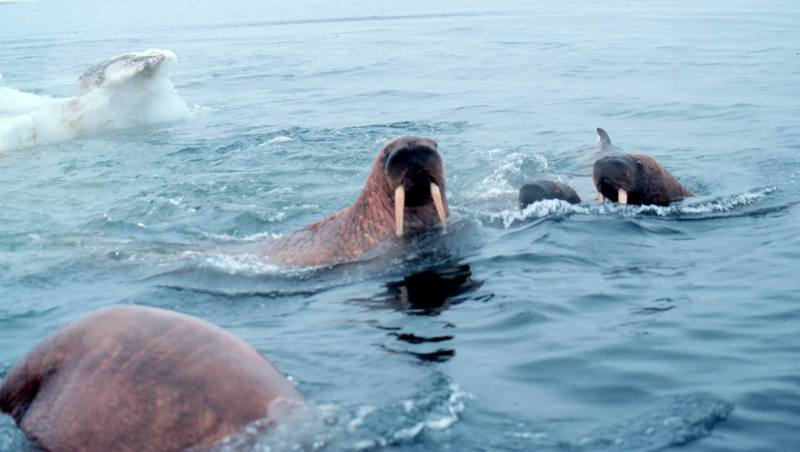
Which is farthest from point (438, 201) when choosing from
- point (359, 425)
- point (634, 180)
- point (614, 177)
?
point (359, 425)

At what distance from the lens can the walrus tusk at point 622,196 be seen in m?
10.1

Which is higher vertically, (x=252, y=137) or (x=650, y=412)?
(x=650, y=412)

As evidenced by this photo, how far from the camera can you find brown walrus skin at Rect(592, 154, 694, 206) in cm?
1036

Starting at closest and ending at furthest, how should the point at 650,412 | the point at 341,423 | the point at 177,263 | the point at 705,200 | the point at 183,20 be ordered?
the point at 341,423 → the point at 650,412 → the point at 177,263 → the point at 705,200 → the point at 183,20

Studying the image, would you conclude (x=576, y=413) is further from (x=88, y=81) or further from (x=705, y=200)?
(x=88, y=81)

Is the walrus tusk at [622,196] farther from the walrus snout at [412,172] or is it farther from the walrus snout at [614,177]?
the walrus snout at [412,172]

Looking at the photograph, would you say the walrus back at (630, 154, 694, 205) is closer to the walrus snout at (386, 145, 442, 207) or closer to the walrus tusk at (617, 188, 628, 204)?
the walrus tusk at (617, 188, 628, 204)

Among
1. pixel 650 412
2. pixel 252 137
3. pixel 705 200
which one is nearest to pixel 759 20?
pixel 252 137

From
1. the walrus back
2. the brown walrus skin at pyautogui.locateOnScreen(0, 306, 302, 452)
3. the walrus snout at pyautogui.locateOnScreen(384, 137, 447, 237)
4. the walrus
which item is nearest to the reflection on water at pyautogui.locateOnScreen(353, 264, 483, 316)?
the walrus snout at pyautogui.locateOnScreen(384, 137, 447, 237)

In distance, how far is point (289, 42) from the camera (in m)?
33.4

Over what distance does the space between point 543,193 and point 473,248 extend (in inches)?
66.7

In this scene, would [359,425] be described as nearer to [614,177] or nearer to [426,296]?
[426,296]

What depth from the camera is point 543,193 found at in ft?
33.0

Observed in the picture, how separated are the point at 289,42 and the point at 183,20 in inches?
647
